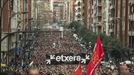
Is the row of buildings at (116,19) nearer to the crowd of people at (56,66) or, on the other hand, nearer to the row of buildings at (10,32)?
the crowd of people at (56,66)

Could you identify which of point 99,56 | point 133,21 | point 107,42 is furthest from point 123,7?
point 99,56


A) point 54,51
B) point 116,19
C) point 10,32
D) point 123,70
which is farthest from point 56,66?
point 116,19

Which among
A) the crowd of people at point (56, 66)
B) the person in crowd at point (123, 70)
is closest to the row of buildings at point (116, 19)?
the crowd of people at point (56, 66)

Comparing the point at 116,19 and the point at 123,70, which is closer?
the point at 123,70

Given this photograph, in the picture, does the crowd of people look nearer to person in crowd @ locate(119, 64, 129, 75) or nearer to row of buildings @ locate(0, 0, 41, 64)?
person in crowd @ locate(119, 64, 129, 75)

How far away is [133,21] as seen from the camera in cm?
7419

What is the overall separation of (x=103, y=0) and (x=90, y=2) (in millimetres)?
26018

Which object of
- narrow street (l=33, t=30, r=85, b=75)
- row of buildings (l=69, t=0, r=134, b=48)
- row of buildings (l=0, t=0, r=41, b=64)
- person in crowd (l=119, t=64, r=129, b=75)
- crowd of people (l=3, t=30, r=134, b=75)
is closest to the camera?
person in crowd (l=119, t=64, r=129, b=75)

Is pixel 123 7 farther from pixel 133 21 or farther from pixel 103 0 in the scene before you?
pixel 103 0

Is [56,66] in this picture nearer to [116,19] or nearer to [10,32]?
[10,32]

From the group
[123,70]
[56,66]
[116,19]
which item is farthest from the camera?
[116,19]

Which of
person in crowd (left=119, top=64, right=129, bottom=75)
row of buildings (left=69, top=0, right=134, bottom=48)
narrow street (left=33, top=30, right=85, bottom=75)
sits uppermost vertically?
person in crowd (left=119, top=64, right=129, bottom=75)

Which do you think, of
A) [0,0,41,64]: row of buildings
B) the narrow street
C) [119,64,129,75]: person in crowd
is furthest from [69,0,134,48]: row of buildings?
[119,64,129,75]: person in crowd

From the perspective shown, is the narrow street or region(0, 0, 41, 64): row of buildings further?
the narrow street
